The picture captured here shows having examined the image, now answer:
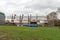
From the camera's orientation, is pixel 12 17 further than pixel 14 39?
Yes

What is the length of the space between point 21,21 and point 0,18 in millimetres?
14733

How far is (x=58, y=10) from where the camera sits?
107000mm

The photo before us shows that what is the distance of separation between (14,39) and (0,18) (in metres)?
56.9

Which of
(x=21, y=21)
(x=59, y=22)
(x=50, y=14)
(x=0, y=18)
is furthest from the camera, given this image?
(x=50, y=14)

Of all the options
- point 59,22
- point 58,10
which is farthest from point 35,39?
point 58,10

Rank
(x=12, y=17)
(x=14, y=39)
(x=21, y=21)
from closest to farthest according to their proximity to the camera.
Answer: (x=14, y=39)
(x=21, y=21)
(x=12, y=17)

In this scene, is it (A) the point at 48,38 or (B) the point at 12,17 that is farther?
(B) the point at 12,17

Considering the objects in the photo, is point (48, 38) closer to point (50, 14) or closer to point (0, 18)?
point (0, 18)

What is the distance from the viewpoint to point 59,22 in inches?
3295

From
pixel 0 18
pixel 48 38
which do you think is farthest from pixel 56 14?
pixel 48 38

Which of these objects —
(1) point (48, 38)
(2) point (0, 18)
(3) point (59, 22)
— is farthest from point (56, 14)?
(1) point (48, 38)

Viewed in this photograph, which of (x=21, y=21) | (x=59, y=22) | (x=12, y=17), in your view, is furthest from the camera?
(x=12, y=17)

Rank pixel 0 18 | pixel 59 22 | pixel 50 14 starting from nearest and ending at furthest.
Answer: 1. pixel 0 18
2. pixel 59 22
3. pixel 50 14

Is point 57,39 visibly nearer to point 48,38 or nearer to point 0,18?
point 48,38
